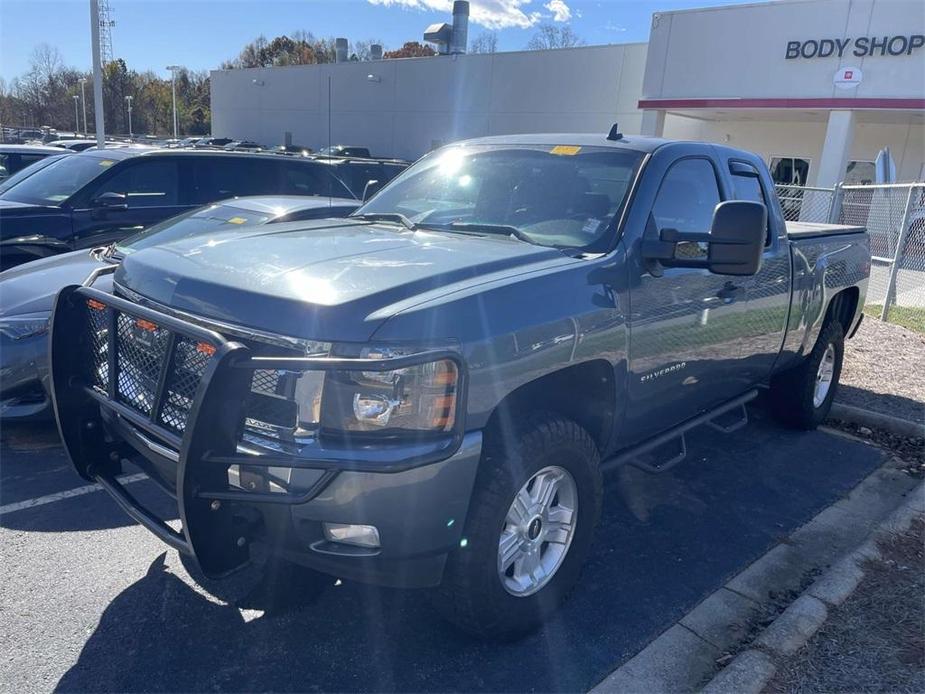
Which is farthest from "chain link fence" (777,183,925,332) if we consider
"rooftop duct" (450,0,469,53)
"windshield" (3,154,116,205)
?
"rooftop duct" (450,0,469,53)

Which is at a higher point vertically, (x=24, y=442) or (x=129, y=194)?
(x=129, y=194)

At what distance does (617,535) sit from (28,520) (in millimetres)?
3095

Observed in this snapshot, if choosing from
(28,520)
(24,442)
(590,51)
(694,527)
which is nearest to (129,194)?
(24,442)

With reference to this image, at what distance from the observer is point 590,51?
2436cm

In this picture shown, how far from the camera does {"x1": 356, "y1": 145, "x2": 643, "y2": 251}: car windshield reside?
11.3ft

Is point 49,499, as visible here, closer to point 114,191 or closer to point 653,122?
point 114,191

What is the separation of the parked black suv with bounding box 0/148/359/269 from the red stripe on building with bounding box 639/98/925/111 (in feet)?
49.2

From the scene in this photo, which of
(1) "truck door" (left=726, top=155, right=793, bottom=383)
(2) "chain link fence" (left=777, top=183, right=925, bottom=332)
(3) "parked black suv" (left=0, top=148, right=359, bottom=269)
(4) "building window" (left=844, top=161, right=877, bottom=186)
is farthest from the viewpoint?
(4) "building window" (left=844, top=161, right=877, bottom=186)

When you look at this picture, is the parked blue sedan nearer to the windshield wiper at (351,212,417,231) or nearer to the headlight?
the windshield wiper at (351,212,417,231)

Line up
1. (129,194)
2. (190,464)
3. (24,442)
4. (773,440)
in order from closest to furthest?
1. (190,464)
2. (24,442)
3. (773,440)
4. (129,194)

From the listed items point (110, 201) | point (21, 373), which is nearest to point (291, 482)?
point (21, 373)

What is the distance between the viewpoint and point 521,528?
2912 mm

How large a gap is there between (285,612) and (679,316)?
7.45 ft

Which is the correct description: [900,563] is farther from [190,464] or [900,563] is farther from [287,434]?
[190,464]
